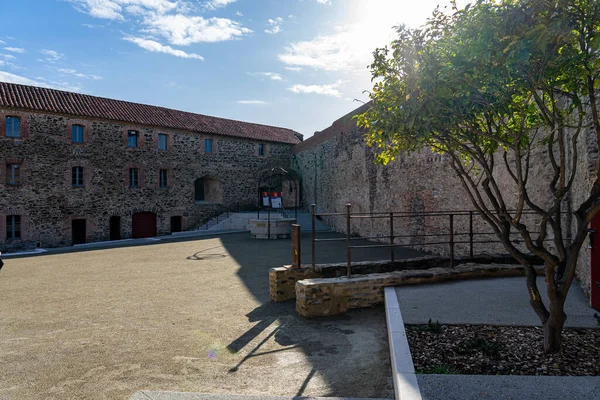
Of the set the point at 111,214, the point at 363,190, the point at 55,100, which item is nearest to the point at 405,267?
the point at 363,190

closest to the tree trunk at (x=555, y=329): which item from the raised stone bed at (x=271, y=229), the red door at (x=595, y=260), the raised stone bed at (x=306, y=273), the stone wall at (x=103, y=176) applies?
the red door at (x=595, y=260)

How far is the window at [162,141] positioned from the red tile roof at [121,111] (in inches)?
22.6

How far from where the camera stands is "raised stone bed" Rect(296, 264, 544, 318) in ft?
16.9

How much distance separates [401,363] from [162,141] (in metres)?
20.1

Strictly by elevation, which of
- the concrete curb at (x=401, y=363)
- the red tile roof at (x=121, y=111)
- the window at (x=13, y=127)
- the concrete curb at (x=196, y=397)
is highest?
the red tile roof at (x=121, y=111)

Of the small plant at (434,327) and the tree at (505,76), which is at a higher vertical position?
the tree at (505,76)

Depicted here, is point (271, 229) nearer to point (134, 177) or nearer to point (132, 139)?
point (134, 177)

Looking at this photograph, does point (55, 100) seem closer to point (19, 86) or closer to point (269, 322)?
point (19, 86)

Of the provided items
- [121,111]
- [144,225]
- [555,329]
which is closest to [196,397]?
[555,329]

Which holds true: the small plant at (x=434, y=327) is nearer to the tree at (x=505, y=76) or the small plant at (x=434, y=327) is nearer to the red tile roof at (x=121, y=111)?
the tree at (x=505, y=76)

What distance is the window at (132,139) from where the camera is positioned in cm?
1916

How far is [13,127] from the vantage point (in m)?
15.6

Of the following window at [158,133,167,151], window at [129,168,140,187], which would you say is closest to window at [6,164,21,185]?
window at [129,168,140,187]

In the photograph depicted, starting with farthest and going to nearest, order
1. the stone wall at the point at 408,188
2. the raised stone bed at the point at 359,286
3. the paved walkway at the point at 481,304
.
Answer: the stone wall at the point at 408,188, the raised stone bed at the point at 359,286, the paved walkway at the point at 481,304
